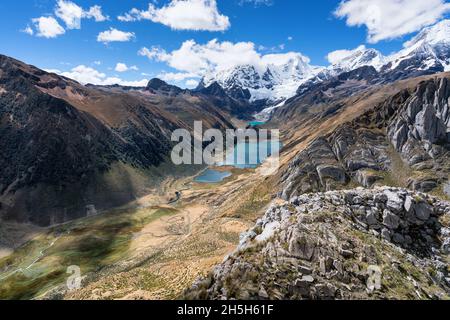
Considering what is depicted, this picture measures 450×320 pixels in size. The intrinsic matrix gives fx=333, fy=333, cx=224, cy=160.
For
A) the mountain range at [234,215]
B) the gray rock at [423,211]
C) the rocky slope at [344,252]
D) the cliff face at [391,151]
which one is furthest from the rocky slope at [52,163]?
the gray rock at [423,211]

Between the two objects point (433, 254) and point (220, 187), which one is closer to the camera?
point (433, 254)

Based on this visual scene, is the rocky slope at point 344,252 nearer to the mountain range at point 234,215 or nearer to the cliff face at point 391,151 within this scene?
the mountain range at point 234,215

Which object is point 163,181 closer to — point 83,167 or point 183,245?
point 83,167

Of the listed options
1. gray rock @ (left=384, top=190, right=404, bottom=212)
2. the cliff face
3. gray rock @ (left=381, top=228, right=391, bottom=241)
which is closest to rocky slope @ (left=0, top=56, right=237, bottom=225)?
the cliff face

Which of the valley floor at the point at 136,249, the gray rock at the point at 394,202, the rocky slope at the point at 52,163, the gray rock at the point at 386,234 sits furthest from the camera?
the rocky slope at the point at 52,163

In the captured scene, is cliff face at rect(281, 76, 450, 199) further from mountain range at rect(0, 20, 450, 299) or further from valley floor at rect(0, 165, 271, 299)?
valley floor at rect(0, 165, 271, 299)

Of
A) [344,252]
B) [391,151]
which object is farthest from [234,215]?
[344,252]
